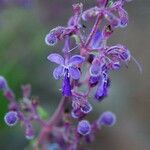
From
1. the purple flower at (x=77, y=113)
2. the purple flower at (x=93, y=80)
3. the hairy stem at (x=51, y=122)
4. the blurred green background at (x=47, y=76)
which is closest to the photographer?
the purple flower at (x=93, y=80)

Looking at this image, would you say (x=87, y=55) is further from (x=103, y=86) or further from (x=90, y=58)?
(x=103, y=86)

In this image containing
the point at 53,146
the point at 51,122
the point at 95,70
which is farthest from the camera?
the point at 53,146

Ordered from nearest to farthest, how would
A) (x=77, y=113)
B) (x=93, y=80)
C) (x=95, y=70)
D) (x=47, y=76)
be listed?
1. (x=95, y=70)
2. (x=93, y=80)
3. (x=77, y=113)
4. (x=47, y=76)

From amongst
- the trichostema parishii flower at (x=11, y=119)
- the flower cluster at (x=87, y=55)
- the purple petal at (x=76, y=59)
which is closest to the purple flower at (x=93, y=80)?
the flower cluster at (x=87, y=55)

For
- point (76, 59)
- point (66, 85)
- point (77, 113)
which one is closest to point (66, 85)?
point (66, 85)

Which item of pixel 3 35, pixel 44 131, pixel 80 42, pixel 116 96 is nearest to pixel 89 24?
pixel 116 96

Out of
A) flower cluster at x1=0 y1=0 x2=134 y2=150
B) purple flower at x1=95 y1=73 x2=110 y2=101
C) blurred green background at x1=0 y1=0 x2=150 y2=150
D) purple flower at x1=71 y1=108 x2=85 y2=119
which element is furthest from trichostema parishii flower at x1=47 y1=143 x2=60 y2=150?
blurred green background at x1=0 y1=0 x2=150 y2=150

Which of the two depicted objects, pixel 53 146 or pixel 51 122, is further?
pixel 53 146

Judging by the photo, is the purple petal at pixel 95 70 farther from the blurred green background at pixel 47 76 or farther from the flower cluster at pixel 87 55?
the blurred green background at pixel 47 76

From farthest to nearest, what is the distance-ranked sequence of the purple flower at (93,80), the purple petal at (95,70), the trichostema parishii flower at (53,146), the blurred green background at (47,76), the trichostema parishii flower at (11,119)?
the blurred green background at (47,76)
the trichostema parishii flower at (53,146)
the trichostema parishii flower at (11,119)
the purple flower at (93,80)
the purple petal at (95,70)
